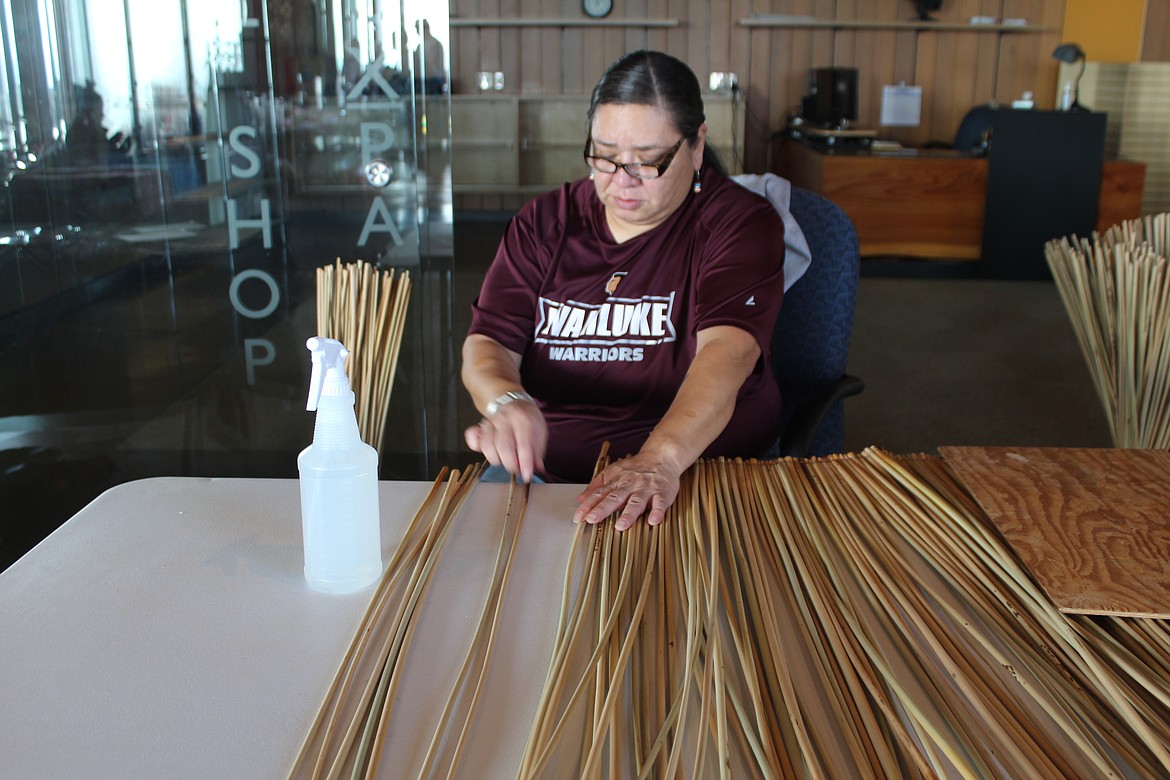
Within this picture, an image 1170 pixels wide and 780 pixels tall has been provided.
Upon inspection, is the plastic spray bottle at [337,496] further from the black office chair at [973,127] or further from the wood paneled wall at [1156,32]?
the wood paneled wall at [1156,32]

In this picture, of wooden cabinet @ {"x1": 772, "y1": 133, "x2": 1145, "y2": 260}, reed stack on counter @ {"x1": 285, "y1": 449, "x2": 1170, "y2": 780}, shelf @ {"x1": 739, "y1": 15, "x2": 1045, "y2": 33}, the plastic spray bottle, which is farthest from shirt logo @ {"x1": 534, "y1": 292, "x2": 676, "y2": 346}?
shelf @ {"x1": 739, "y1": 15, "x2": 1045, "y2": 33}

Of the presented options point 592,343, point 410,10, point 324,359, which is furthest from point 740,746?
point 410,10

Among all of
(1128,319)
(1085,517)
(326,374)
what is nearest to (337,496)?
(326,374)

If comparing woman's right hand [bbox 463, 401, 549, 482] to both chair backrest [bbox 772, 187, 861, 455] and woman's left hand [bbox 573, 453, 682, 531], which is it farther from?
chair backrest [bbox 772, 187, 861, 455]

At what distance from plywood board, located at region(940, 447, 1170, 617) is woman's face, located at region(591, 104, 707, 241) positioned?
73 cm

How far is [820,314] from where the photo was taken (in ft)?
6.31

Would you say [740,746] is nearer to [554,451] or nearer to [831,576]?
[831,576]

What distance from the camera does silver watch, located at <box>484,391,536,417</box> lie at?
1.46m

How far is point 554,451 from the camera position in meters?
1.83

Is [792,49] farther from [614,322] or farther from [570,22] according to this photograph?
[614,322]

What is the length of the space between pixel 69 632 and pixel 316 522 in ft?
0.72

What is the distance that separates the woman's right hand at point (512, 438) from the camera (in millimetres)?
1325

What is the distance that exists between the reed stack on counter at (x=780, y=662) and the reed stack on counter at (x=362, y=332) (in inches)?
28.1

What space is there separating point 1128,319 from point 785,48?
621 cm
